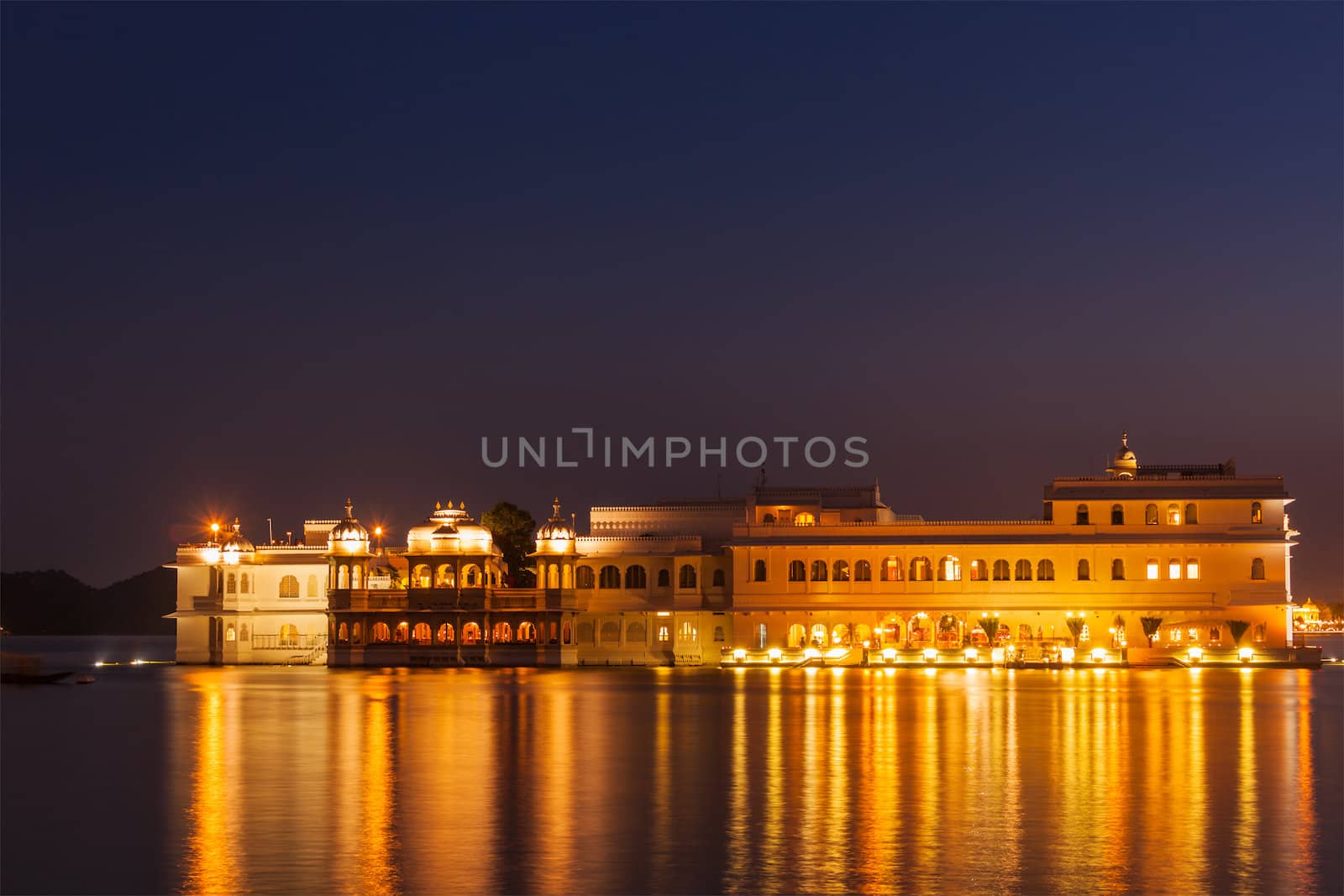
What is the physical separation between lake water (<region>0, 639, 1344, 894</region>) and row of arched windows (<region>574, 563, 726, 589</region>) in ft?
123

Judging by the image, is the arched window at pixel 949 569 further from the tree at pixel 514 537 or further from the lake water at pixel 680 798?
the lake water at pixel 680 798

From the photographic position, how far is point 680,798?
879 inches

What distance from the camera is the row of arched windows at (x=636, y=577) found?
8006cm

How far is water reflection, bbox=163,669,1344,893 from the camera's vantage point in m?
16.7

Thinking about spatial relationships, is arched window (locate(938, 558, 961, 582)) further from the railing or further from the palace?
the railing

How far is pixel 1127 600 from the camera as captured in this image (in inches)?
2977

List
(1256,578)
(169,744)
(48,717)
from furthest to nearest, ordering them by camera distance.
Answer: (1256,578)
(48,717)
(169,744)

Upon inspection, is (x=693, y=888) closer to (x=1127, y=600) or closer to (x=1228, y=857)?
(x=1228, y=857)

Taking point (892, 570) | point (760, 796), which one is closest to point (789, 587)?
point (892, 570)

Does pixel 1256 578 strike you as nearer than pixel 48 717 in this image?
No

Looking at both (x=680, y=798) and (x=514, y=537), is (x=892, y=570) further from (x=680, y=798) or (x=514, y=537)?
(x=680, y=798)

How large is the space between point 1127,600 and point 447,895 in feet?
209

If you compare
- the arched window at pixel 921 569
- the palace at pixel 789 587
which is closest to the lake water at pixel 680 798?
the palace at pixel 789 587

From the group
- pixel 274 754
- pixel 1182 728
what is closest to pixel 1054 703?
pixel 1182 728
